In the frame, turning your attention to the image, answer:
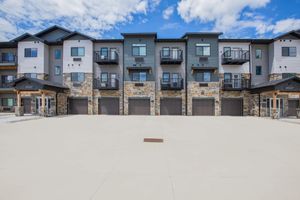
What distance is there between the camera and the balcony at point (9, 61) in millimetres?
21997

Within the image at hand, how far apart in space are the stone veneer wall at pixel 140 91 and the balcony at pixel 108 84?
1289mm

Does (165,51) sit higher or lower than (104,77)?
higher

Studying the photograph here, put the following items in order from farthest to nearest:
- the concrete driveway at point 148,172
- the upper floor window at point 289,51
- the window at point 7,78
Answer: the window at point 7,78 < the upper floor window at point 289,51 < the concrete driveway at point 148,172

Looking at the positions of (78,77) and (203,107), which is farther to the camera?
(78,77)

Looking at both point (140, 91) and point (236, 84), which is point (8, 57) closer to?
point (140, 91)

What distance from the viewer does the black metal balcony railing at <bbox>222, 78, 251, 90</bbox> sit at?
66.0 feet

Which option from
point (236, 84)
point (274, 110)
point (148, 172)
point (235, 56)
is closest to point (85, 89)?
point (148, 172)

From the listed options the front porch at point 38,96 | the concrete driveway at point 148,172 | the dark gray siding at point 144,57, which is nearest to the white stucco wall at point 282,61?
the dark gray siding at point 144,57

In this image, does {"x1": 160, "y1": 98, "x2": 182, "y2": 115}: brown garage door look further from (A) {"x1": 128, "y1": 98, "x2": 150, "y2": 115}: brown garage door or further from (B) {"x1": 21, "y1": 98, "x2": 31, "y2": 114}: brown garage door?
(B) {"x1": 21, "y1": 98, "x2": 31, "y2": 114}: brown garage door

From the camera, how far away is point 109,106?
68.8ft

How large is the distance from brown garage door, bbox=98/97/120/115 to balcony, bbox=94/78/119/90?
149 cm

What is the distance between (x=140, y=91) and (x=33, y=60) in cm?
1542

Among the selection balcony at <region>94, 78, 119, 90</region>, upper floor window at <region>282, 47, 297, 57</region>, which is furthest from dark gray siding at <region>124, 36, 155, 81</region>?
upper floor window at <region>282, 47, 297, 57</region>

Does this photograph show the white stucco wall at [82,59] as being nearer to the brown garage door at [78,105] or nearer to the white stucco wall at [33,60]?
the white stucco wall at [33,60]
